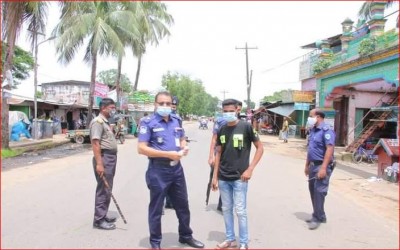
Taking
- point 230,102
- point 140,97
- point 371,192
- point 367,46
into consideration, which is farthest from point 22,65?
point 230,102

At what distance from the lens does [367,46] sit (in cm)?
1577

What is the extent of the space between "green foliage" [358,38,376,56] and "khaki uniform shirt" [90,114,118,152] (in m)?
13.0

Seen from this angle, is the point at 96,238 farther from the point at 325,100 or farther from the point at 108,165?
the point at 325,100

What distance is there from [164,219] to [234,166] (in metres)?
1.79

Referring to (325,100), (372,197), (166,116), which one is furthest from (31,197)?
(325,100)

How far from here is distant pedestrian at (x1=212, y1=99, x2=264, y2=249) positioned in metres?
4.61

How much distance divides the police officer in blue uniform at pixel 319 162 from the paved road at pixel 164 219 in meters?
0.23

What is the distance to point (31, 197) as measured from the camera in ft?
21.7

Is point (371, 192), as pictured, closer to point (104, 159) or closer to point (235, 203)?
point (235, 203)

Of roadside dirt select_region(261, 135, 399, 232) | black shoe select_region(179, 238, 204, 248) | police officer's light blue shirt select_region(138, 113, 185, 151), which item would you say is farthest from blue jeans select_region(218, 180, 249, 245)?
roadside dirt select_region(261, 135, 399, 232)

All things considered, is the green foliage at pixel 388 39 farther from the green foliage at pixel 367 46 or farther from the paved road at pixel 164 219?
the paved road at pixel 164 219

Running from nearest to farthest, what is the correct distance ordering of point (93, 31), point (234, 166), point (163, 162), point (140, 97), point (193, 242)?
1. point (163, 162)
2. point (234, 166)
3. point (193, 242)
4. point (93, 31)
5. point (140, 97)

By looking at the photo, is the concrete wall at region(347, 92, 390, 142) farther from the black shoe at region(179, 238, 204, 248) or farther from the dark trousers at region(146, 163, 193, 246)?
the dark trousers at region(146, 163, 193, 246)

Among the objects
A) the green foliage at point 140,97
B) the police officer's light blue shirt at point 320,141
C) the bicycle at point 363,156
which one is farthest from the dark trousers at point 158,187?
the green foliage at point 140,97
